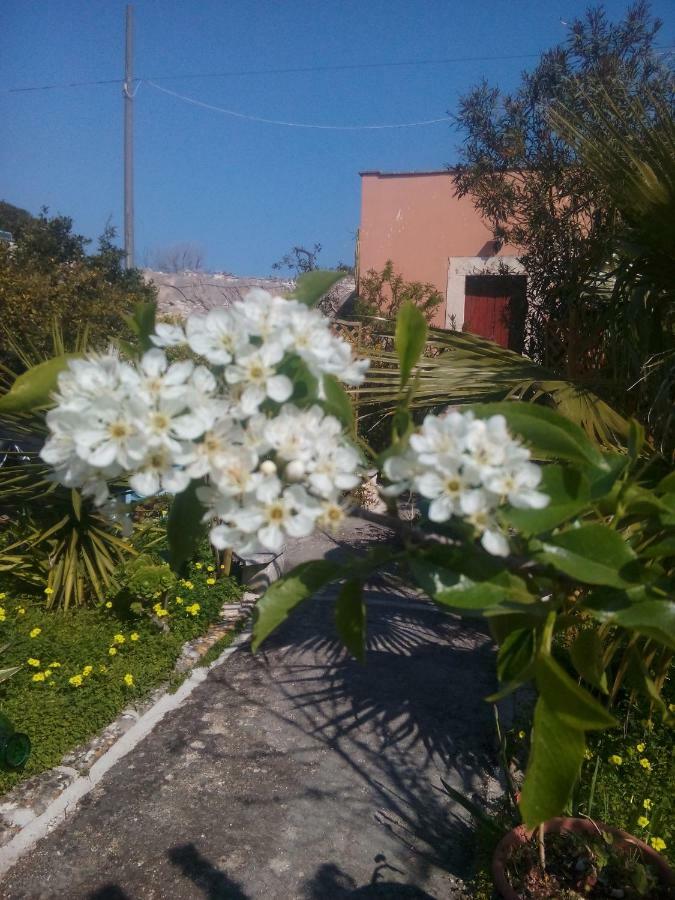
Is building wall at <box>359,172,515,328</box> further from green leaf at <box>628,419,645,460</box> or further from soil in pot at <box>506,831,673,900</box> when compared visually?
green leaf at <box>628,419,645,460</box>

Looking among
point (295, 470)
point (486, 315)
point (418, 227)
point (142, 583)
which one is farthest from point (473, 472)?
point (418, 227)

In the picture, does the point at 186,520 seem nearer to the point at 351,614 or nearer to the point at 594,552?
the point at 351,614

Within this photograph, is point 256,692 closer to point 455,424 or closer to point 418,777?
point 418,777

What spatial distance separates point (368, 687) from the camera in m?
3.89

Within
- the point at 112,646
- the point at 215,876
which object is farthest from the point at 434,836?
the point at 112,646

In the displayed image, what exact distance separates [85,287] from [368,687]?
4.63 m

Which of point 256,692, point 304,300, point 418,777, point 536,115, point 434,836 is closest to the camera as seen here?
point 304,300

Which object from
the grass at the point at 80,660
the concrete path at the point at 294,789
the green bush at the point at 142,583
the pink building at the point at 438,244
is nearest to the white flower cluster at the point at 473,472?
the concrete path at the point at 294,789

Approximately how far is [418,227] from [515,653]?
9.39 m

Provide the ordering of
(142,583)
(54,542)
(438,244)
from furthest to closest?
(438,244)
(54,542)
(142,583)

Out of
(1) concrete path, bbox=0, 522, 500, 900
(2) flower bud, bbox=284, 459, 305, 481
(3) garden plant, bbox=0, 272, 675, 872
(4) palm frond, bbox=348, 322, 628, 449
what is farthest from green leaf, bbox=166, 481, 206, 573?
(1) concrete path, bbox=0, 522, 500, 900

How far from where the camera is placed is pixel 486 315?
936cm

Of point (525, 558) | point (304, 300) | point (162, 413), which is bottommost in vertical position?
point (525, 558)

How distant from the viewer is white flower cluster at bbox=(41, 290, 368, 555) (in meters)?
0.66
